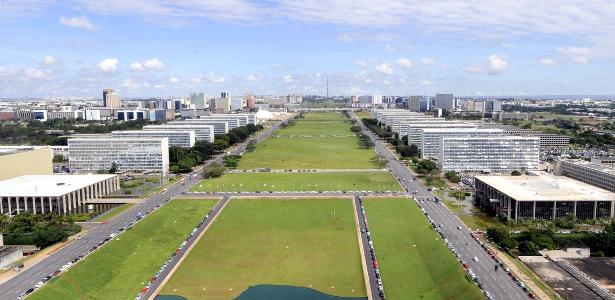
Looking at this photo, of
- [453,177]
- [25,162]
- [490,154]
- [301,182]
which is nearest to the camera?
[25,162]

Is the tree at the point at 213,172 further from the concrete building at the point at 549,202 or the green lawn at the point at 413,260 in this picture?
the concrete building at the point at 549,202

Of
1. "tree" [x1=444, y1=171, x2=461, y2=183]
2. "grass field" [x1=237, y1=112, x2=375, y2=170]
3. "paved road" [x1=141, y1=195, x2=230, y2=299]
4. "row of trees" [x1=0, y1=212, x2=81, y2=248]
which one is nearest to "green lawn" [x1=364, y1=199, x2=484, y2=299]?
"paved road" [x1=141, y1=195, x2=230, y2=299]

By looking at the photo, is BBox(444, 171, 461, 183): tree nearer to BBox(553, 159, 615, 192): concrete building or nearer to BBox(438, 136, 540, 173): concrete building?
BBox(438, 136, 540, 173): concrete building

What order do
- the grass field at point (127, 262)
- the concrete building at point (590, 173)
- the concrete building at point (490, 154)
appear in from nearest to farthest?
1. the grass field at point (127, 262)
2. the concrete building at point (590, 173)
3. the concrete building at point (490, 154)

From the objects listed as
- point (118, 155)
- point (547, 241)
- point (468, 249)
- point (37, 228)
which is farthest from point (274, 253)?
point (118, 155)

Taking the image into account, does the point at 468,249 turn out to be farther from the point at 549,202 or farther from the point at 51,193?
the point at 51,193

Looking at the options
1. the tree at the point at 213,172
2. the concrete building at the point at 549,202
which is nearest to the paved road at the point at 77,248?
the tree at the point at 213,172
